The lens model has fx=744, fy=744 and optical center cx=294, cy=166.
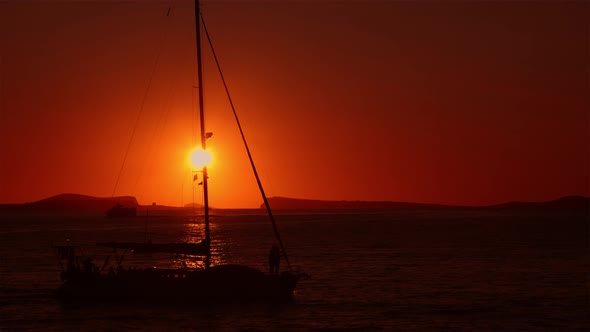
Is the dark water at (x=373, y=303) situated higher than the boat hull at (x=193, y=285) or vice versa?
the boat hull at (x=193, y=285)

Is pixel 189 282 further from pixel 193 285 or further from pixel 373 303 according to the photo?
pixel 373 303

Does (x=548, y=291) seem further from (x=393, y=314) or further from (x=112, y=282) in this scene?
(x=112, y=282)

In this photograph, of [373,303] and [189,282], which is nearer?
[189,282]

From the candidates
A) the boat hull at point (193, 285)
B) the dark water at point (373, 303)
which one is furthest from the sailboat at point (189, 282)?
the dark water at point (373, 303)

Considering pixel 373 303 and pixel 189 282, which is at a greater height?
pixel 189 282

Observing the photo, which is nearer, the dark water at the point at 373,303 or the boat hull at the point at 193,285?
the dark water at the point at 373,303

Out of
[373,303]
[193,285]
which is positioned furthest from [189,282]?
[373,303]

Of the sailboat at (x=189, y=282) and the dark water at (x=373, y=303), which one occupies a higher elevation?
the sailboat at (x=189, y=282)

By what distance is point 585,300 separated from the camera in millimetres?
47875

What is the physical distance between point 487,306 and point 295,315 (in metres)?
12.2

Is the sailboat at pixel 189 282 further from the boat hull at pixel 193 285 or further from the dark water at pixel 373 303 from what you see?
the dark water at pixel 373 303

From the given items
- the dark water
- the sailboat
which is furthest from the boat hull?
the dark water

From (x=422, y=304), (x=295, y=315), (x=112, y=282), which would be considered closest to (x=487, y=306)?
(x=422, y=304)

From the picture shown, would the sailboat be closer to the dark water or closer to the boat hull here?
the boat hull
